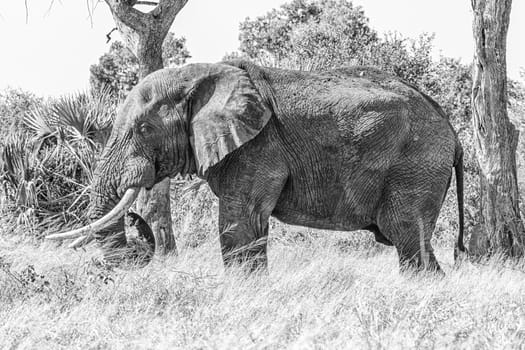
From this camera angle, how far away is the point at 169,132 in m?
8.80

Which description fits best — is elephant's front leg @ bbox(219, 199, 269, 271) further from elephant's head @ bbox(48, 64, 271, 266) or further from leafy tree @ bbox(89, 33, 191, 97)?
leafy tree @ bbox(89, 33, 191, 97)

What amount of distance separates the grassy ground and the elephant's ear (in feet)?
3.58

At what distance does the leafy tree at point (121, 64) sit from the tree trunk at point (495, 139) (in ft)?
73.7

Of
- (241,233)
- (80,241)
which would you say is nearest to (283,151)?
(241,233)

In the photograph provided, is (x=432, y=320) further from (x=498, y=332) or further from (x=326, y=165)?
(x=326, y=165)

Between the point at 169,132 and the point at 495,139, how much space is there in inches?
167

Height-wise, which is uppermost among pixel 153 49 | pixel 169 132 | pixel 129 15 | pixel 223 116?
pixel 129 15

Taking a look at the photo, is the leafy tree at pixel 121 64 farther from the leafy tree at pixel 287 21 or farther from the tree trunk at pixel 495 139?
the tree trunk at pixel 495 139

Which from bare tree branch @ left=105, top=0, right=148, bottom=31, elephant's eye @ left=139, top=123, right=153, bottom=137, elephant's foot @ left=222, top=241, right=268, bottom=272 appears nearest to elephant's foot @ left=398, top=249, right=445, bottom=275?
elephant's foot @ left=222, top=241, right=268, bottom=272

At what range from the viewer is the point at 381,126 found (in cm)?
916

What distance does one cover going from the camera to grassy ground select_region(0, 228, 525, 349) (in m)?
5.93

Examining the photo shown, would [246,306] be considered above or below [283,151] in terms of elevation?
below

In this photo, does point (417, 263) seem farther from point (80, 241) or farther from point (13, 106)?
point (13, 106)

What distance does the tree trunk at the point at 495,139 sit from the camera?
11.2 m
